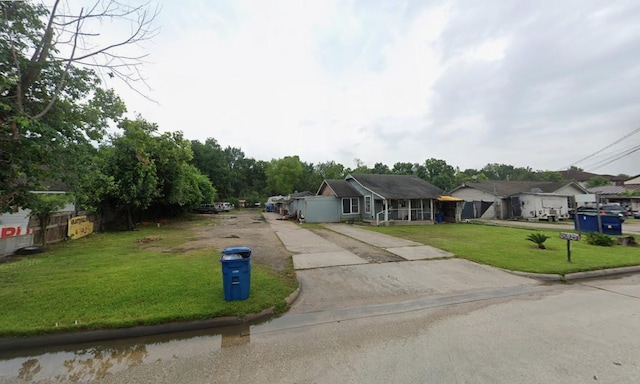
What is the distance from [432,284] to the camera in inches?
245

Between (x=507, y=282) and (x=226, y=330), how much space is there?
6.42 m

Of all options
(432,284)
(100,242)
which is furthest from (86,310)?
(100,242)

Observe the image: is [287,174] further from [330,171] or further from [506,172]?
[506,172]

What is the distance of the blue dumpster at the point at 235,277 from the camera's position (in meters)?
4.71

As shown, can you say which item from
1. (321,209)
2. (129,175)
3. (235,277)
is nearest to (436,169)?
(321,209)

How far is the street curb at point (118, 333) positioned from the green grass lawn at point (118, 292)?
0.28 ft

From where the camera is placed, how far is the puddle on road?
3107 millimetres

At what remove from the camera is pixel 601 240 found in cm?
1062

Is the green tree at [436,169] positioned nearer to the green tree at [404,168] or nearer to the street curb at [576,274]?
the green tree at [404,168]

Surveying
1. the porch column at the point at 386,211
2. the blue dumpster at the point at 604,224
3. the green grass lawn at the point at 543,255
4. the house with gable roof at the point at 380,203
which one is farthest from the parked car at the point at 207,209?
the blue dumpster at the point at 604,224

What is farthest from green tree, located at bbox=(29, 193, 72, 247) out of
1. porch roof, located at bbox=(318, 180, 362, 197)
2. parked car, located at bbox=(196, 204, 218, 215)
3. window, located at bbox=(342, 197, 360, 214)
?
parked car, located at bbox=(196, 204, 218, 215)

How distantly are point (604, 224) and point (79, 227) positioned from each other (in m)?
26.7

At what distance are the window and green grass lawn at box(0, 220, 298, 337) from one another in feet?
53.9

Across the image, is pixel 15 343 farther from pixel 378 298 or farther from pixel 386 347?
pixel 378 298
